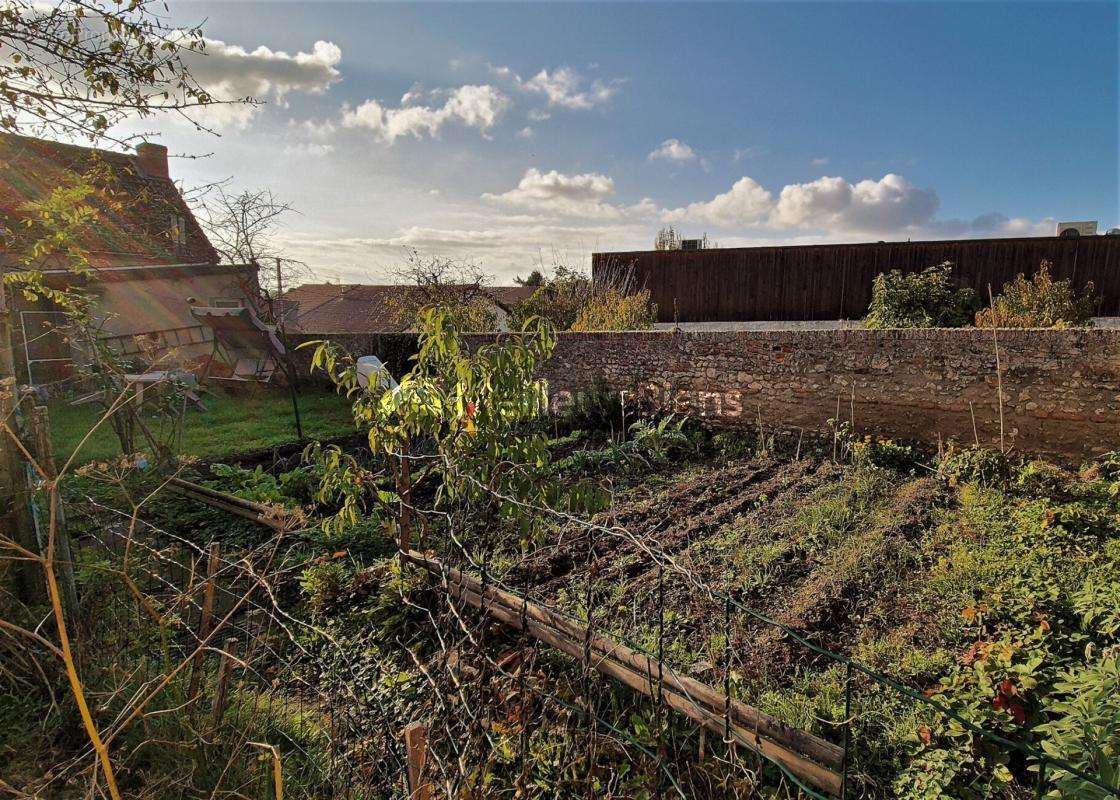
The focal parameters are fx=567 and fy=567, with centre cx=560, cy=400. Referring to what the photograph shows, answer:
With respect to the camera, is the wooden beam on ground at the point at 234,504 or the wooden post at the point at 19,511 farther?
the wooden beam on ground at the point at 234,504

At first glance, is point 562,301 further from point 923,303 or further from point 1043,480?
point 1043,480

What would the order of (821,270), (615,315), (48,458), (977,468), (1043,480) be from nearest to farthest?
(48,458) < (1043,480) < (977,468) < (615,315) < (821,270)

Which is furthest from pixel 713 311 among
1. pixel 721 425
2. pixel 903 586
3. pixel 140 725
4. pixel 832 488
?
pixel 140 725

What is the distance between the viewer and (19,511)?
3.27m

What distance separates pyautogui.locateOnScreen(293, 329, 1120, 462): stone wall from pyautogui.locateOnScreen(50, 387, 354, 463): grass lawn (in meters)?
4.74

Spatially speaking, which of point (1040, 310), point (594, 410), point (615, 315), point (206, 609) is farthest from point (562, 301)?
point (206, 609)

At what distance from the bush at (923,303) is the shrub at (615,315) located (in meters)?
4.42

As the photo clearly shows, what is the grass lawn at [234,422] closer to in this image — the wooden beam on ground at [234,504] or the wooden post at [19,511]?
the wooden beam on ground at [234,504]

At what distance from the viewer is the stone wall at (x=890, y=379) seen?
621 centimetres

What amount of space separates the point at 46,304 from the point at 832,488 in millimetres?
15685

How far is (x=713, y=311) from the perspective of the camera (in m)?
18.5

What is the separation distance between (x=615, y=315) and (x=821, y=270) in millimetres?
8454

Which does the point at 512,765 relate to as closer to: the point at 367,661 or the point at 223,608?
the point at 367,661

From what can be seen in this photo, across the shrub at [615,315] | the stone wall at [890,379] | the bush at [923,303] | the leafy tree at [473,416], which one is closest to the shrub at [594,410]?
the stone wall at [890,379]
